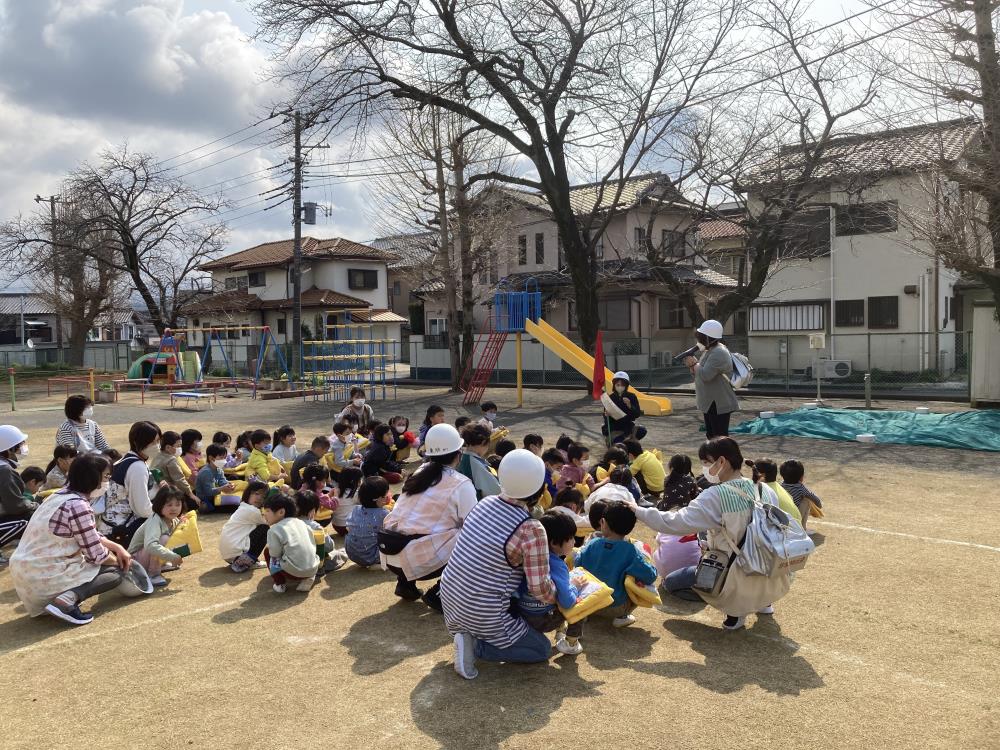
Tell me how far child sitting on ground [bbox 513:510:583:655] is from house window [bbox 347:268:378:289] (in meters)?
37.7

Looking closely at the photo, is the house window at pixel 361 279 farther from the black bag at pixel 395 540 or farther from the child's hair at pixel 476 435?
the black bag at pixel 395 540

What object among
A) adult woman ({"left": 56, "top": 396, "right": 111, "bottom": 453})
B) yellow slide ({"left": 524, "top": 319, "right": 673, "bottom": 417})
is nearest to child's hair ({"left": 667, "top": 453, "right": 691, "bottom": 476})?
adult woman ({"left": 56, "top": 396, "right": 111, "bottom": 453})

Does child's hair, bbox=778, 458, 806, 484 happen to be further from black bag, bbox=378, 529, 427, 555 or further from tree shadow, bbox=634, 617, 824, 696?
black bag, bbox=378, 529, 427, 555

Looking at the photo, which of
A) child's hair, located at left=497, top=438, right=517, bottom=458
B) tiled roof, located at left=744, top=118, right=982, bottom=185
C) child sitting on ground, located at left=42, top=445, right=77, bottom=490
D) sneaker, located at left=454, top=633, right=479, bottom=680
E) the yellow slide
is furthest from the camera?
the yellow slide

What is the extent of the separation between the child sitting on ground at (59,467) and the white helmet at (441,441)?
159 inches

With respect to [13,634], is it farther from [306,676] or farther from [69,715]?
[306,676]

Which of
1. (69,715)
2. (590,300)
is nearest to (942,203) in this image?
(590,300)

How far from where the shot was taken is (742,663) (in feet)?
12.7

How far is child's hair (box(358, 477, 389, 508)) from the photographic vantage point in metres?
5.22

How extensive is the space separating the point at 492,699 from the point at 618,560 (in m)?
1.17

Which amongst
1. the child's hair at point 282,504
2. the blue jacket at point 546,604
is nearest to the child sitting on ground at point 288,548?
the child's hair at point 282,504

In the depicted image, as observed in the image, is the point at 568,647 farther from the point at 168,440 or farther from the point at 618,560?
the point at 168,440

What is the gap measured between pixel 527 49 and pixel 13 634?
16.9 m

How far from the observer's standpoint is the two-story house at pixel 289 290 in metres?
38.2
